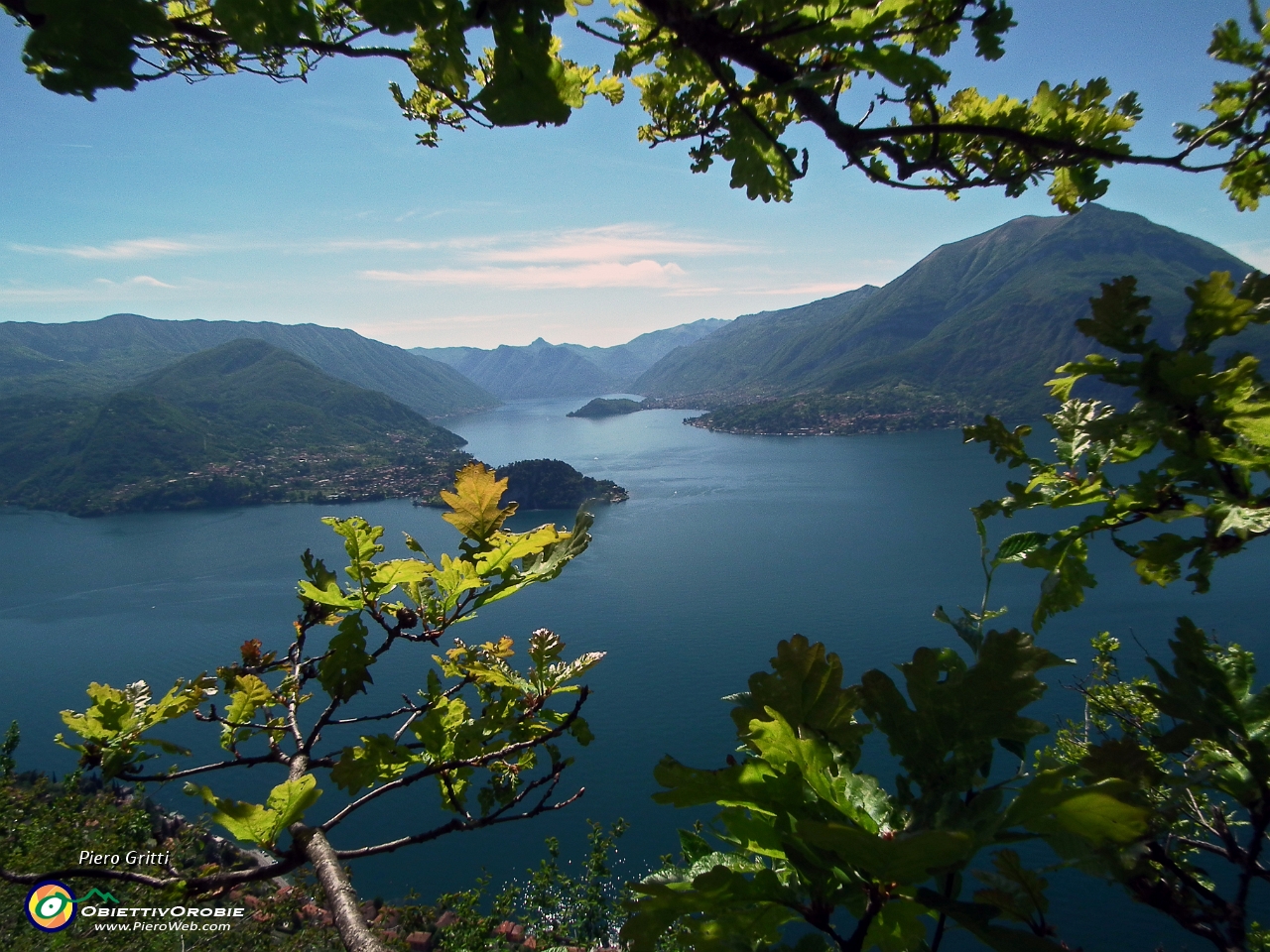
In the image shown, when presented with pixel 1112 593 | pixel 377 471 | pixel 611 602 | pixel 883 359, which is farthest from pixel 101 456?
pixel 883 359

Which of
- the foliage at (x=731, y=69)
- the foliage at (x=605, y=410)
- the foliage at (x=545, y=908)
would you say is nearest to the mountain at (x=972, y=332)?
the foliage at (x=605, y=410)

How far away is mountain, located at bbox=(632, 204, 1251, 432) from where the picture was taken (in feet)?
363

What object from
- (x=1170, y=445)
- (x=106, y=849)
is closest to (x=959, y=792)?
(x=1170, y=445)

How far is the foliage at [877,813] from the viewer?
67 cm

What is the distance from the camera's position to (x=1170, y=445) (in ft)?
4.74

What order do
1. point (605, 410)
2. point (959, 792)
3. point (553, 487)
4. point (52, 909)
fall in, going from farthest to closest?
point (605, 410) < point (553, 487) < point (52, 909) < point (959, 792)

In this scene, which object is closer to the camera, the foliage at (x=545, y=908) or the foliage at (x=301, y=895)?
the foliage at (x=301, y=895)

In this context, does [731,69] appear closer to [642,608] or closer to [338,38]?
[338,38]

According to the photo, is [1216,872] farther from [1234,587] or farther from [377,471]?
[377,471]

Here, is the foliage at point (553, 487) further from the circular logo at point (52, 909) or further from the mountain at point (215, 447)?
the circular logo at point (52, 909)

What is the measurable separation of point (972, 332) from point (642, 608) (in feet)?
430

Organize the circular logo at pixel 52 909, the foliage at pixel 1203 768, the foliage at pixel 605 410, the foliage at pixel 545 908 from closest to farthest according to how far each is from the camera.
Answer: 1. the foliage at pixel 1203 768
2. the circular logo at pixel 52 909
3. the foliage at pixel 545 908
4. the foliage at pixel 605 410

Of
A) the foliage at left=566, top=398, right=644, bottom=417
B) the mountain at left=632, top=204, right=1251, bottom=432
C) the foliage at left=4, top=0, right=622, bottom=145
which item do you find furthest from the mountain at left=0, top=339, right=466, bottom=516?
the foliage at left=4, top=0, right=622, bottom=145

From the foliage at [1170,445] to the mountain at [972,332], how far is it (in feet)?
336
